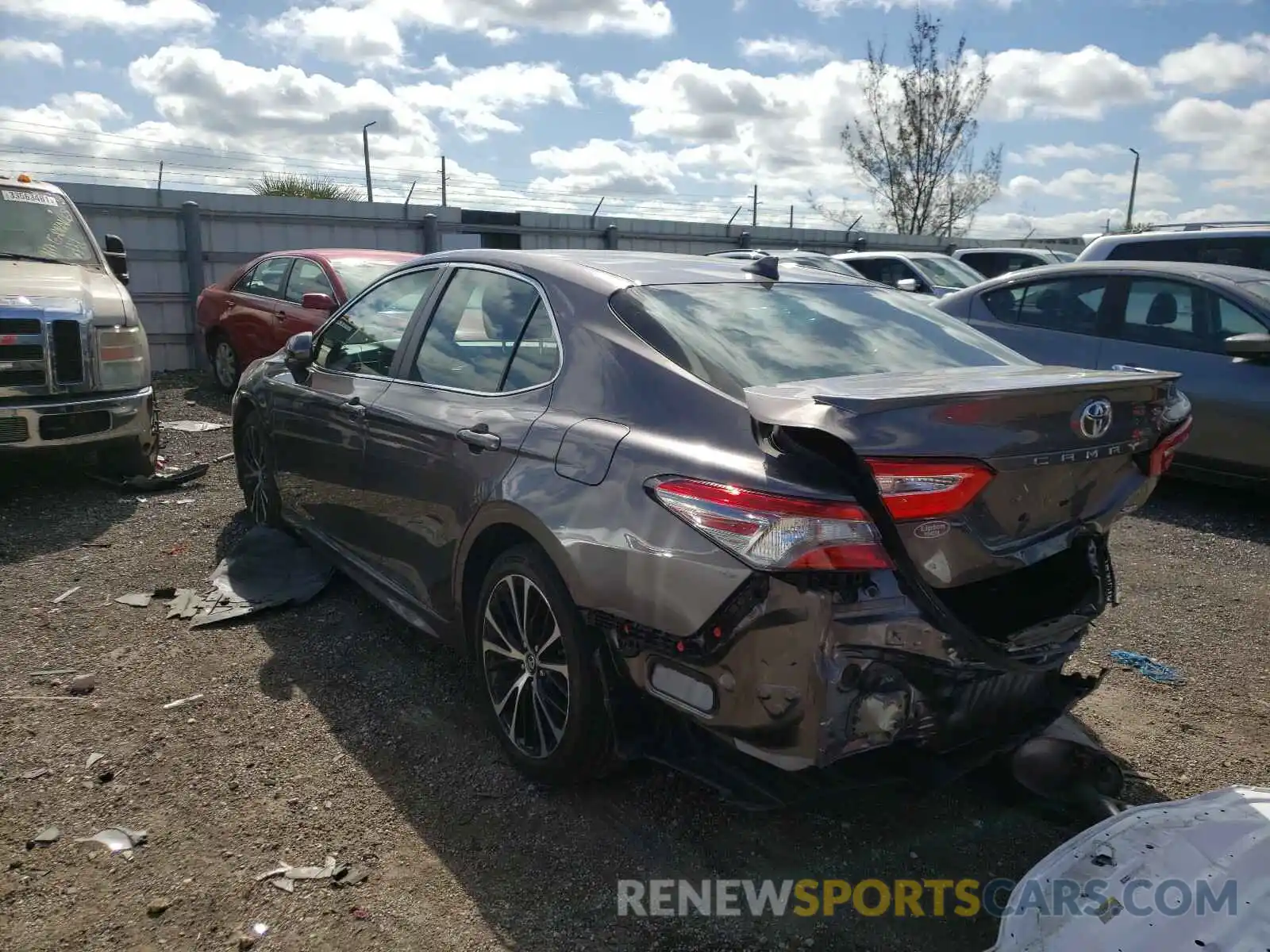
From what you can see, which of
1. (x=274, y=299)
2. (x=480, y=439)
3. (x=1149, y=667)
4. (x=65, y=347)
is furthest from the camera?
(x=274, y=299)

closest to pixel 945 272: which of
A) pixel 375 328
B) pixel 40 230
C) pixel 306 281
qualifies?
pixel 306 281

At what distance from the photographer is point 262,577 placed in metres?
4.96

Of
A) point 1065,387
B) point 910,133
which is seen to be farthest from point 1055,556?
point 910,133

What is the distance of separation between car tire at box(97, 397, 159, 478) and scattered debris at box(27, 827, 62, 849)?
4202mm

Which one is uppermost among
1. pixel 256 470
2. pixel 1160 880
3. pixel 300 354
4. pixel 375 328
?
pixel 375 328

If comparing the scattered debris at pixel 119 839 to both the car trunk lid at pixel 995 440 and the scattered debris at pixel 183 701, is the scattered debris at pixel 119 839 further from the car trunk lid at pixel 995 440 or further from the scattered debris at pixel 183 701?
the car trunk lid at pixel 995 440

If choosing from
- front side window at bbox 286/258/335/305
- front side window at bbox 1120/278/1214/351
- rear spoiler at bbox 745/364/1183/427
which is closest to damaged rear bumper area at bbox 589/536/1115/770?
rear spoiler at bbox 745/364/1183/427

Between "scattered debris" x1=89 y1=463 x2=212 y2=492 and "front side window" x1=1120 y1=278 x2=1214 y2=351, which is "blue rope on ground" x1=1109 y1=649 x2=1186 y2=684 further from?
"scattered debris" x1=89 y1=463 x2=212 y2=492

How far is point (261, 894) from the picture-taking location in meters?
2.66

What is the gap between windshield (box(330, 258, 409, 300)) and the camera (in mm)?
9289

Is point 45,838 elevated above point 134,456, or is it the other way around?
point 134,456

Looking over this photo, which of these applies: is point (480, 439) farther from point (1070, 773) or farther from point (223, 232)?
point (223, 232)

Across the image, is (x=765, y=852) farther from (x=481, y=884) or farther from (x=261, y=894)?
(x=261, y=894)

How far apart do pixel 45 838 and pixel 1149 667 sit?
414cm
